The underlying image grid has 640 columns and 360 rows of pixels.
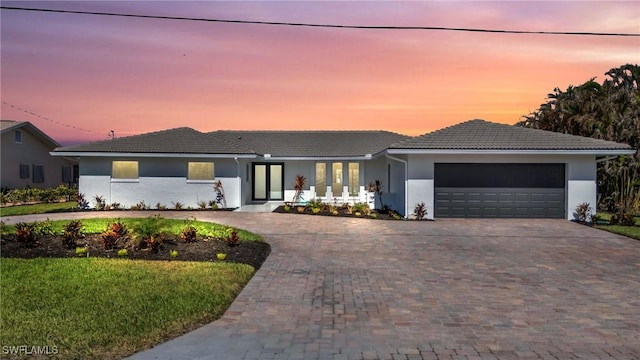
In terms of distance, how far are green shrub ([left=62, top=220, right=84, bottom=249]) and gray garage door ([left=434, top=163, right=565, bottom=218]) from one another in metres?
13.5

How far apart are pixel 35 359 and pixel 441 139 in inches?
678

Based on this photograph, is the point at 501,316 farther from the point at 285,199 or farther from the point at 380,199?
the point at 285,199

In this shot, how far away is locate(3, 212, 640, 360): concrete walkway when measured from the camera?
559 cm

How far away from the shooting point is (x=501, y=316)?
6812 mm

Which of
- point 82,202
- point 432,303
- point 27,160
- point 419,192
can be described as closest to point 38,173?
point 27,160

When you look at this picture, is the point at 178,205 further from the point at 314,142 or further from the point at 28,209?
the point at 314,142

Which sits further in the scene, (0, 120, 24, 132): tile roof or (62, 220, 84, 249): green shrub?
(0, 120, 24, 132): tile roof

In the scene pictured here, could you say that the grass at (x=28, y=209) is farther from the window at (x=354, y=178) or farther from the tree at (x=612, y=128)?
the tree at (x=612, y=128)

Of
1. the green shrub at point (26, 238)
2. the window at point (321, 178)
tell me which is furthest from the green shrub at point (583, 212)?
the green shrub at point (26, 238)

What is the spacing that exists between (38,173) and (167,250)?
2890cm

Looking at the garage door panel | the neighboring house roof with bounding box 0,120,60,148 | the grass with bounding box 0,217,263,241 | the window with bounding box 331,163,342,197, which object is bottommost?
the grass with bounding box 0,217,263,241

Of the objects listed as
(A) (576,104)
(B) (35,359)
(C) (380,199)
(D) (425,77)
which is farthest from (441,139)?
(B) (35,359)

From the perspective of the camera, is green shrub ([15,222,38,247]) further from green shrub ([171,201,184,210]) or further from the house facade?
the house facade

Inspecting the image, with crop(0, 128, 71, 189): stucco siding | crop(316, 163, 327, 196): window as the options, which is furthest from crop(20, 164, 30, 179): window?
crop(316, 163, 327, 196): window
